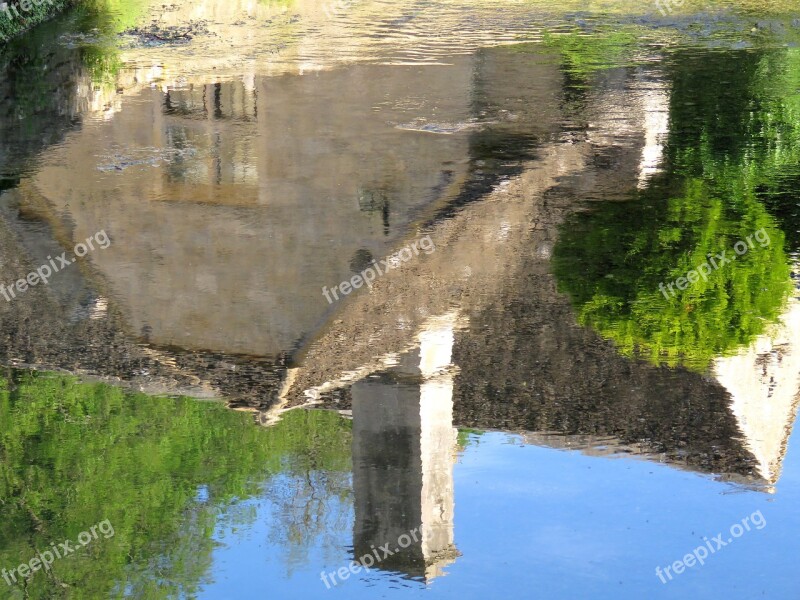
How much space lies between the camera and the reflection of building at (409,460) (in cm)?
868

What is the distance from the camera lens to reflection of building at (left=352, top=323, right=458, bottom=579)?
8680mm

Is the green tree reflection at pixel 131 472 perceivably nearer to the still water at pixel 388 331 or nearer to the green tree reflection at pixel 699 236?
the still water at pixel 388 331

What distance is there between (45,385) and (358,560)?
4.50 meters

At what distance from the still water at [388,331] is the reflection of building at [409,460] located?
3 centimetres

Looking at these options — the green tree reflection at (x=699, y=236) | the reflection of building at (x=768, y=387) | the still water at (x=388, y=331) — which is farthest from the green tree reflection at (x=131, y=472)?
the reflection of building at (x=768, y=387)

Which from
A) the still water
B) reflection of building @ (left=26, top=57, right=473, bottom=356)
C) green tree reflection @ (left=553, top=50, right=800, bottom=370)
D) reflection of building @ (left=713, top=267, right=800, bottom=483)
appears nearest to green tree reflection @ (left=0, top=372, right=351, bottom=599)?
the still water

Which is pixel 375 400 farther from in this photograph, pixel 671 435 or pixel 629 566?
pixel 629 566

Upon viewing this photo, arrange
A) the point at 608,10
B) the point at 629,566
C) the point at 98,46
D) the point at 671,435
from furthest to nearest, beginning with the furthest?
the point at 608,10 → the point at 98,46 → the point at 671,435 → the point at 629,566

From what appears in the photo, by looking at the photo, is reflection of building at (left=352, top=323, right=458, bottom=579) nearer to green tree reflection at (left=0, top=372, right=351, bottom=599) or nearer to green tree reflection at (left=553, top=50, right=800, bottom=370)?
green tree reflection at (left=0, top=372, right=351, bottom=599)

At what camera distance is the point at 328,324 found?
12.0m

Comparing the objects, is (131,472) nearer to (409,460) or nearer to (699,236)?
(409,460)

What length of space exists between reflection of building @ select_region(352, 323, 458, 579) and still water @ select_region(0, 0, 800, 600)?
0.03m

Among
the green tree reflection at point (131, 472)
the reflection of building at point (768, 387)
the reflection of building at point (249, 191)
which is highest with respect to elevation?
the reflection of building at point (249, 191)

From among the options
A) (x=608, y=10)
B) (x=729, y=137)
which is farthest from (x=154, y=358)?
(x=608, y=10)
